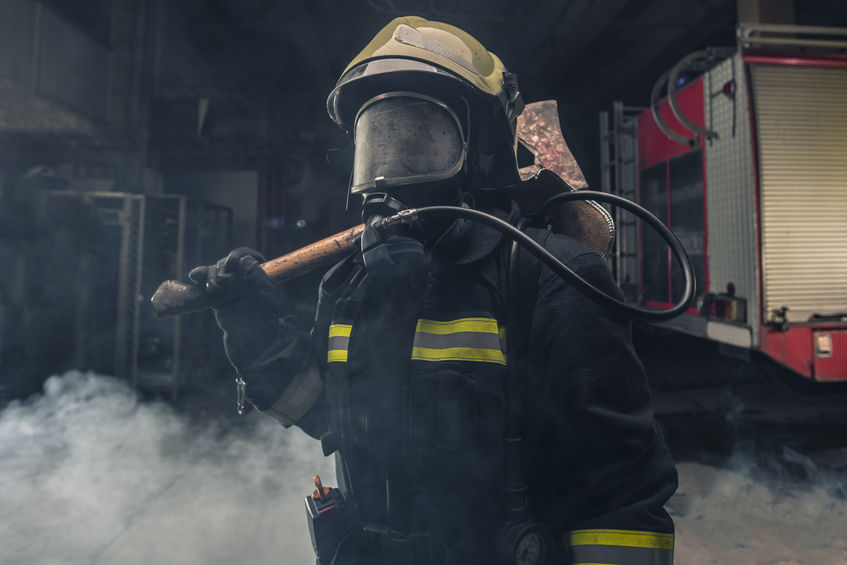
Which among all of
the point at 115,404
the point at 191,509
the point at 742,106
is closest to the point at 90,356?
the point at 115,404

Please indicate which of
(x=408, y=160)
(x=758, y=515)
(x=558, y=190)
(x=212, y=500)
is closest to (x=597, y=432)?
(x=408, y=160)

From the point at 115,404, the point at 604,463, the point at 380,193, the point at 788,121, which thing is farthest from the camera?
the point at 115,404

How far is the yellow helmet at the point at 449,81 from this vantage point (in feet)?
4.08

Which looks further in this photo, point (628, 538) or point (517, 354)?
point (517, 354)

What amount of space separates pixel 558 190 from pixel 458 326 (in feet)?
2.36

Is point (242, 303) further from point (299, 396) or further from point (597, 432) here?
point (597, 432)

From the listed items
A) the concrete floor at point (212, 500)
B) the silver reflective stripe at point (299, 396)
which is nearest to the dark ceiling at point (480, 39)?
the concrete floor at point (212, 500)

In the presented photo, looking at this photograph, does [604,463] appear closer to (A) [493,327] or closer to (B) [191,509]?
(A) [493,327]

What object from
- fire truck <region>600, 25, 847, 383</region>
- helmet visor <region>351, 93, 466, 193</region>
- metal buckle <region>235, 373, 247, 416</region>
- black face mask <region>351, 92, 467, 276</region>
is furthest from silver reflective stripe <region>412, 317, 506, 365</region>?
fire truck <region>600, 25, 847, 383</region>

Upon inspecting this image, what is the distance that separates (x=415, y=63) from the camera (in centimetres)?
123

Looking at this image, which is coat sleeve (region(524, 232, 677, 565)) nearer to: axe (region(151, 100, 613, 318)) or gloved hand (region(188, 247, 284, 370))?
axe (region(151, 100, 613, 318))

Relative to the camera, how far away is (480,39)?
7203 millimetres

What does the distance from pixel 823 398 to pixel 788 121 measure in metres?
3.60

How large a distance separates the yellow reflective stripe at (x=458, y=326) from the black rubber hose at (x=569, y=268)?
191mm
